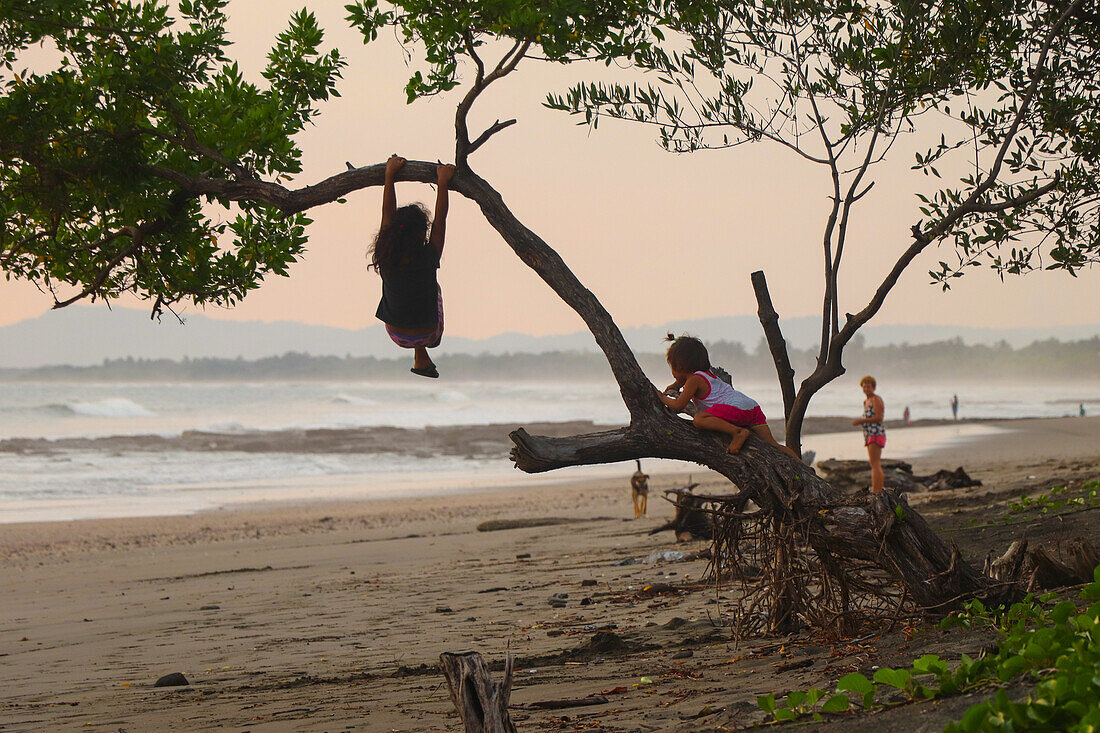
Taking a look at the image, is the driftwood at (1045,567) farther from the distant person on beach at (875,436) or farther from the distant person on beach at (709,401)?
the distant person on beach at (875,436)

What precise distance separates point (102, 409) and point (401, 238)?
51141 mm

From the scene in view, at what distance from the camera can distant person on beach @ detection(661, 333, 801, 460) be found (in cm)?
567

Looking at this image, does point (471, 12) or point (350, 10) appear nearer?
point (471, 12)

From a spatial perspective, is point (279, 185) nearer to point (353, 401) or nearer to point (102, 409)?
point (102, 409)

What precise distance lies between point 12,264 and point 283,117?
3.02 m

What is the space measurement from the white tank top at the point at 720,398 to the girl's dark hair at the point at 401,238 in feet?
6.70

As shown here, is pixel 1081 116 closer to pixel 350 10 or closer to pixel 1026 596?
pixel 1026 596

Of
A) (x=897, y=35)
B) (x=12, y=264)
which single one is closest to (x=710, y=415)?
(x=897, y=35)

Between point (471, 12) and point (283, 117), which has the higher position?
point (471, 12)

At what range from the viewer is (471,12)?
5.77 metres

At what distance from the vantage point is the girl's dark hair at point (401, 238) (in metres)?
5.69

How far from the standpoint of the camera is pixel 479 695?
3.46 metres

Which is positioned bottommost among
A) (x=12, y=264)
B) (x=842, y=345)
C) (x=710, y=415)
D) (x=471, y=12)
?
(x=710, y=415)

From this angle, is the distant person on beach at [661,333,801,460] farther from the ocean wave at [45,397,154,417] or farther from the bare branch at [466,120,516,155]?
the ocean wave at [45,397,154,417]
